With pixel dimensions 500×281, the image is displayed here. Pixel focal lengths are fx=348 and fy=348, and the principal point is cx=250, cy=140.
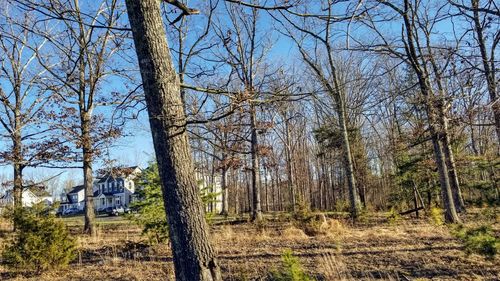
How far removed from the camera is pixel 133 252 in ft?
26.8

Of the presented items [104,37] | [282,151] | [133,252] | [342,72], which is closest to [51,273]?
[133,252]

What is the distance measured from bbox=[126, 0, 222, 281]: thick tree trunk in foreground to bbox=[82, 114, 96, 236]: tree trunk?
10328 millimetres

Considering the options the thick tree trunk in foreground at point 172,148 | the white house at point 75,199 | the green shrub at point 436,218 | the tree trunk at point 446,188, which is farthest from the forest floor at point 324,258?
the white house at point 75,199

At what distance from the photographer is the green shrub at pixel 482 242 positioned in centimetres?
476

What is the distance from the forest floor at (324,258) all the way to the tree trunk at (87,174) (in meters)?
3.40

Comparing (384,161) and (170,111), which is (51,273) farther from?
(384,161)

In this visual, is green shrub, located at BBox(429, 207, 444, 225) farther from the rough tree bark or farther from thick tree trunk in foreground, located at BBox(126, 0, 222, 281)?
the rough tree bark

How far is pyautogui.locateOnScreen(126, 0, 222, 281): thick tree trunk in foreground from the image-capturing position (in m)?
3.03

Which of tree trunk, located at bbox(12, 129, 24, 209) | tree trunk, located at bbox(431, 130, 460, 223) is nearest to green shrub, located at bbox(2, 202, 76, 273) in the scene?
tree trunk, located at bbox(12, 129, 24, 209)

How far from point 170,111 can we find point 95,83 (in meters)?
11.9

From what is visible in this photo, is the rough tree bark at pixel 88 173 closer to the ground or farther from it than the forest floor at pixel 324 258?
farther from it

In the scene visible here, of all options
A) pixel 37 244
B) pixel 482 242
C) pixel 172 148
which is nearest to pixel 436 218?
pixel 482 242

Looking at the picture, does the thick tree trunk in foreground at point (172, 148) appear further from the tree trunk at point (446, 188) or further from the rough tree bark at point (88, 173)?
the rough tree bark at point (88, 173)

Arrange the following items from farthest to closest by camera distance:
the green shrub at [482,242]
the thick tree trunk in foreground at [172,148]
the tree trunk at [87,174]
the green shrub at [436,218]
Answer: the tree trunk at [87,174], the green shrub at [436,218], the green shrub at [482,242], the thick tree trunk in foreground at [172,148]
